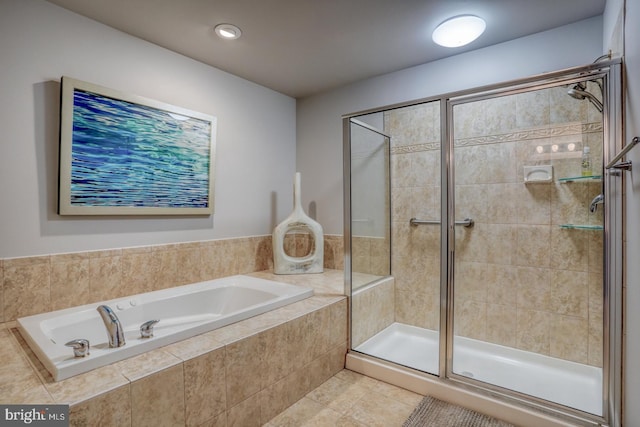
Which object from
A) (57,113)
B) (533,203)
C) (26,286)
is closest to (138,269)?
(26,286)

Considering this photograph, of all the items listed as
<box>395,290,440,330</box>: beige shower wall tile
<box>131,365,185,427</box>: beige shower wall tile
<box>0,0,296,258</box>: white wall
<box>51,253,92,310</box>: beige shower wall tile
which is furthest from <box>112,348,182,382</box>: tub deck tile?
<box>395,290,440,330</box>: beige shower wall tile

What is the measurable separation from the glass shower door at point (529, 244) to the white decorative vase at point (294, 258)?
4.00 ft

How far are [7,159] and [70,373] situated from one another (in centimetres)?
125

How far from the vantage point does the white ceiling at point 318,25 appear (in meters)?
1.87

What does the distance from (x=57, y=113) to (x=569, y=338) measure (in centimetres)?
341

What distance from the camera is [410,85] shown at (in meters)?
2.72

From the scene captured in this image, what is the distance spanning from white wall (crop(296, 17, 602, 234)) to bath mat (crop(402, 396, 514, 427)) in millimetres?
1685

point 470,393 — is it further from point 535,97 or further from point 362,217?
point 535,97

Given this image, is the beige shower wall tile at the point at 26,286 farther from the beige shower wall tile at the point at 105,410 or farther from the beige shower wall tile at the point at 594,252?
the beige shower wall tile at the point at 594,252

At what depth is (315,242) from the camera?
303cm

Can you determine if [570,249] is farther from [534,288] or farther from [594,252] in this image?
[534,288]

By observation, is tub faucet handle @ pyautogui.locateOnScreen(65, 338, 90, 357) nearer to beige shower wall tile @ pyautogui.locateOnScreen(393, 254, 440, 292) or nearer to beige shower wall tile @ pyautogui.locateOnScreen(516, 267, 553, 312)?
beige shower wall tile @ pyautogui.locateOnScreen(393, 254, 440, 292)

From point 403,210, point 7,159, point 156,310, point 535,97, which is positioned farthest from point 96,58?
point 535,97

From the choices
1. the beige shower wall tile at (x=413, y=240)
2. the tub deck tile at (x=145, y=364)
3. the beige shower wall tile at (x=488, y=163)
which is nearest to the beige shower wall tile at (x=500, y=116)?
the beige shower wall tile at (x=488, y=163)
